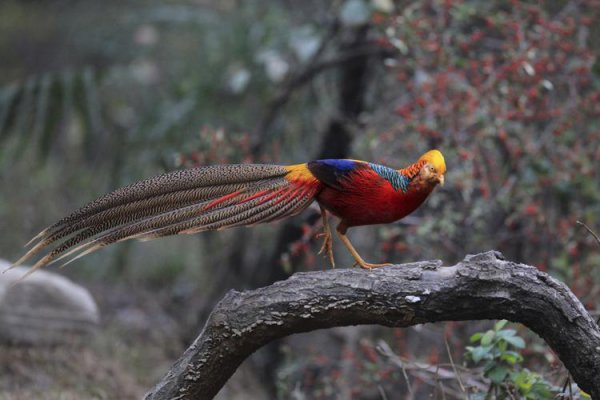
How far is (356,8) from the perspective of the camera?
18.8 feet

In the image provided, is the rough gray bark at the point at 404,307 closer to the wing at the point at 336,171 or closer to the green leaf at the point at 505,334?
the wing at the point at 336,171

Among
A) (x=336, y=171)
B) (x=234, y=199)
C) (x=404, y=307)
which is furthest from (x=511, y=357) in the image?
(x=234, y=199)

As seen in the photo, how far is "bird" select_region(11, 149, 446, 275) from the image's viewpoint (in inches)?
127

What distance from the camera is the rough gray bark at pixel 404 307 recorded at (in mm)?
3080

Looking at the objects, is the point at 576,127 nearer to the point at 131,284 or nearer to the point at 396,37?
the point at 396,37

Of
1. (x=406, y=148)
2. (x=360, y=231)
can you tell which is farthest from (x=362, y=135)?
(x=360, y=231)

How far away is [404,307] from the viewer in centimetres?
314

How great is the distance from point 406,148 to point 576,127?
138 cm

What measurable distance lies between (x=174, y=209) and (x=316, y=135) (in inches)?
193

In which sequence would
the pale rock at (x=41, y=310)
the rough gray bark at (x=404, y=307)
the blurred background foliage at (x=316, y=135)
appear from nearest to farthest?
1. the rough gray bark at (x=404, y=307)
2. the blurred background foliage at (x=316, y=135)
3. the pale rock at (x=41, y=310)

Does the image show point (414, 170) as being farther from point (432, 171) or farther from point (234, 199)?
point (234, 199)

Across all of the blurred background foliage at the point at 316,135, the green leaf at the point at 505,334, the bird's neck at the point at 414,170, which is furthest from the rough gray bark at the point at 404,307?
the blurred background foliage at the point at 316,135

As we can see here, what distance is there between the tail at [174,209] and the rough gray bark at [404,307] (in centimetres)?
32

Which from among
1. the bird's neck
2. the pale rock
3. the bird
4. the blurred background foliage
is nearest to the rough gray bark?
the bird
